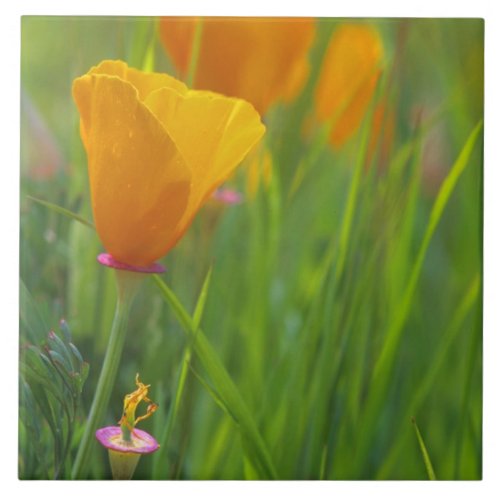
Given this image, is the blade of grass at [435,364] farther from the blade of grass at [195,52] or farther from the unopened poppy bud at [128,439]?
the blade of grass at [195,52]

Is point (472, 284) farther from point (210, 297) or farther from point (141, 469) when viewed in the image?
point (141, 469)

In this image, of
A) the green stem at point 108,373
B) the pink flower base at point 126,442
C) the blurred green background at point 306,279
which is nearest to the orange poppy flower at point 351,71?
the blurred green background at point 306,279

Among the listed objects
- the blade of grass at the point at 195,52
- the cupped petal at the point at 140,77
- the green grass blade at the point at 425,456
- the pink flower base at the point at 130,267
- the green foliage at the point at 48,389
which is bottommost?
the green grass blade at the point at 425,456

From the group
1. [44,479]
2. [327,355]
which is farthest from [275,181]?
[44,479]

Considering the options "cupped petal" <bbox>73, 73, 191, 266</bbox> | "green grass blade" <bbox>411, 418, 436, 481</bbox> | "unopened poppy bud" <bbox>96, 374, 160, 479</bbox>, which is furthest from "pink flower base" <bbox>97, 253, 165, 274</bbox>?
"green grass blade" <bbox>411, 418, 436, 481</bbox>

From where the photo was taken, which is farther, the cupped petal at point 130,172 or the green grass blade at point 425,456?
the green grass blade at point 425,456

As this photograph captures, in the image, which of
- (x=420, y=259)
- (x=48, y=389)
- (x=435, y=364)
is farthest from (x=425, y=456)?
(x=48, y=389)
